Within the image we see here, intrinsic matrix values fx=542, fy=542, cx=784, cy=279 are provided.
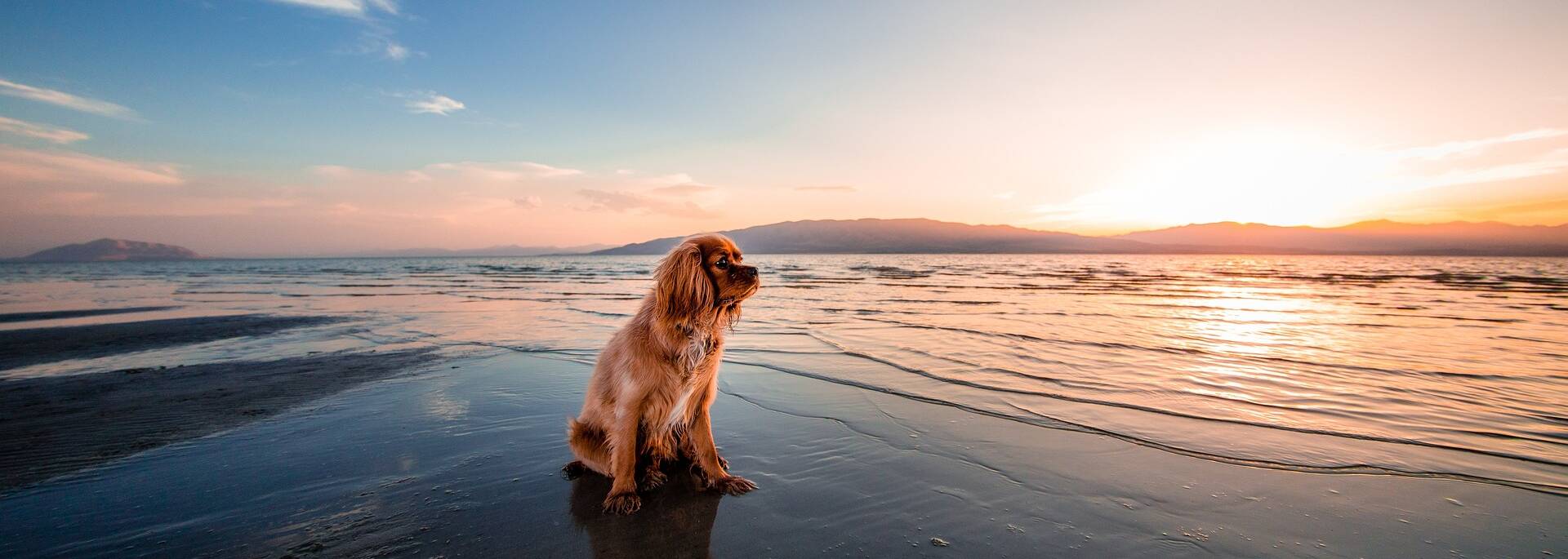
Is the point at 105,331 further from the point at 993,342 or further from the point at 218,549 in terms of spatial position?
the point at 993,342

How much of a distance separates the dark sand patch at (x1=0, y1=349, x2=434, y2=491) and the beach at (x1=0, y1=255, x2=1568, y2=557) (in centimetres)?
4

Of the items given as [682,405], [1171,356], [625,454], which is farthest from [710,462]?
[1171,356]

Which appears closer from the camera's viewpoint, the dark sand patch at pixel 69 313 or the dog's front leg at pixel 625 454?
the dog's front leg at pixel 625 454

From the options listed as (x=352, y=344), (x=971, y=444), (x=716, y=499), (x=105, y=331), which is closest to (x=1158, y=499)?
(x=971, y=444)

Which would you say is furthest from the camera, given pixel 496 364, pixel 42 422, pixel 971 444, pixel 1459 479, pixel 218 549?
pixel 496 364

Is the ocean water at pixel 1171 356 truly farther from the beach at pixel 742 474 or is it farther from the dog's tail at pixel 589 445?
the dog's tail at pixel 589 445

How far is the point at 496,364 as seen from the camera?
7.95m

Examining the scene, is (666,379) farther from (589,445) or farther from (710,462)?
(589,445)

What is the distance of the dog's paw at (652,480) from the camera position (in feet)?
12.7

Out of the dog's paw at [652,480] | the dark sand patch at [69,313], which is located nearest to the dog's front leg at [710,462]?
the dog's paw at [652,480]

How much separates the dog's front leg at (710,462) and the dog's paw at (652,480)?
0.28 m

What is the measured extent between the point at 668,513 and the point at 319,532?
2.01 meters

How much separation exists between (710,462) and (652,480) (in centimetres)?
43

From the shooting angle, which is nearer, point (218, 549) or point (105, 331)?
point (218, 549)
